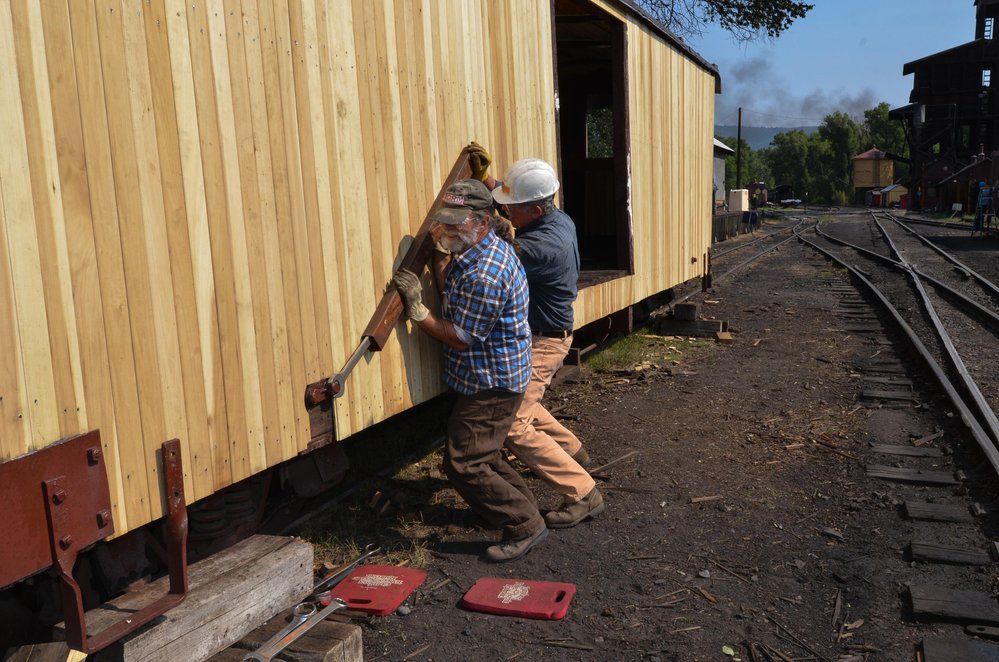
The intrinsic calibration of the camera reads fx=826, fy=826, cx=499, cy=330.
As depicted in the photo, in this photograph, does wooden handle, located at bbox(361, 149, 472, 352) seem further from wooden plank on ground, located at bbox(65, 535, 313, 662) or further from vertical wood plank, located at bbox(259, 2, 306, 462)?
wooden plank on ground, located at bbox(65, 535, 313, 662)

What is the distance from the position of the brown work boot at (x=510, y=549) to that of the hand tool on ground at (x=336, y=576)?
62 centimetres

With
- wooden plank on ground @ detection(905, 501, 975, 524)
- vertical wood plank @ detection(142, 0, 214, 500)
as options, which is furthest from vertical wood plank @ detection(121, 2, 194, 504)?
wooden plank on ground @ detection(905, 501, 975, 524)

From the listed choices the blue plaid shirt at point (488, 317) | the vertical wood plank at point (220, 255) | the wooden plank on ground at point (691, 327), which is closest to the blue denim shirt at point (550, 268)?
the blue plaid shirt at point (488, 317)

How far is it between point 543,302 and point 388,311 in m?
1.19

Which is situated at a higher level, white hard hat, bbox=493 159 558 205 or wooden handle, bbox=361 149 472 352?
white hard hat, bbox=493 159 558 205

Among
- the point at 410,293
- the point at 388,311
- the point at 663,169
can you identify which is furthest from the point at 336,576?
the point at 663,169

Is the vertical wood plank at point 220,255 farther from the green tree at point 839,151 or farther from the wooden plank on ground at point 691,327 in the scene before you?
the green tree at point 839,151

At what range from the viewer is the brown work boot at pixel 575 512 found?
459cm

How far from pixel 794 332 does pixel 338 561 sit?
8222 millimetres

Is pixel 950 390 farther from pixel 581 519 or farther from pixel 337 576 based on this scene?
pixel 337 576

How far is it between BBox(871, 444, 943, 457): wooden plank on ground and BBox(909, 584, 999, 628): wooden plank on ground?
212 centimetres

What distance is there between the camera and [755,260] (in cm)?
2228

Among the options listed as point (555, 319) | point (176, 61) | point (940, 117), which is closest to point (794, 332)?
point (555, 319)

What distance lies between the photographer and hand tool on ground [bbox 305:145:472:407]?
3.57m
